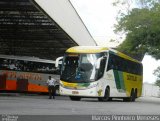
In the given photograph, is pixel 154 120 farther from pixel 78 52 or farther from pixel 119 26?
pixel 119 26

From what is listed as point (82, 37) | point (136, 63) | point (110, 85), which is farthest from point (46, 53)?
point (110, 85)

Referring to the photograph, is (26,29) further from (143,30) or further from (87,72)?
(87,72)

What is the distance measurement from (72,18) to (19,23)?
6531 millimetres

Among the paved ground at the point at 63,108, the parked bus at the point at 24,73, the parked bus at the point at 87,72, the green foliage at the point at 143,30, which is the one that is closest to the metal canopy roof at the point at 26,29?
the parked bus at the point at 24,73

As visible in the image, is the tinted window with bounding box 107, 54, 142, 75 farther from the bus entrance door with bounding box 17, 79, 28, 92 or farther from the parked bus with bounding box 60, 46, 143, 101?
the bus entrance door with bounding box 17, 79, 28, 92

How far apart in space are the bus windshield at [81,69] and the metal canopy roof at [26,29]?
202 inches

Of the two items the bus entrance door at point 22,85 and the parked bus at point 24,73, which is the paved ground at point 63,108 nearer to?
the parked bus at point 24,73

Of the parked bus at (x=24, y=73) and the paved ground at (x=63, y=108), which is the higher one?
the parked bus at (x=24, y=73)

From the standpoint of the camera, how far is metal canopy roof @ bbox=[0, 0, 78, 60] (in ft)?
116

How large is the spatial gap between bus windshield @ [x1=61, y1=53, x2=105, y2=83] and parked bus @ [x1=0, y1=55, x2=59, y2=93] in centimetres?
854

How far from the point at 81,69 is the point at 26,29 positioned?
20947mm

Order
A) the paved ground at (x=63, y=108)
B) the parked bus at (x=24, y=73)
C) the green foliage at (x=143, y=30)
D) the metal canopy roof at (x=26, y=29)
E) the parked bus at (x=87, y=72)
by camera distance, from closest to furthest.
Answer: the paved ground at (x=63, y=108) < the parked bus at (x=87, y=72) < the metal canopy roof at (x=26, y=29) < the parked bus at (x=24, y=73) < the green foliage at (x=143, y=30)

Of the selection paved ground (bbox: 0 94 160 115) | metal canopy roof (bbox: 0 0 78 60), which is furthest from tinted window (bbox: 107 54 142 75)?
metal canopy roof (bbox: 0 0 78 60)

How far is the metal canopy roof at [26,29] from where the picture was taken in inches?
1393
